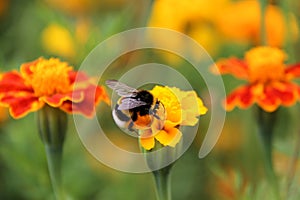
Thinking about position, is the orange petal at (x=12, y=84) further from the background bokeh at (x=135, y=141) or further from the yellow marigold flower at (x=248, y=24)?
the yellow marigold flower at (x=248, y=24)

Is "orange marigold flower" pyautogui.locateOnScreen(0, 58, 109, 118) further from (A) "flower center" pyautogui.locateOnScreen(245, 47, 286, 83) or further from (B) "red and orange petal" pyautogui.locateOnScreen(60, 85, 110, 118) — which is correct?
(A) "flower center" pyautogui.locateOnScreen(245, 47, 286, 83)

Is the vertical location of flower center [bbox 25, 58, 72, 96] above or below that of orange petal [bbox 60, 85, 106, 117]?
above

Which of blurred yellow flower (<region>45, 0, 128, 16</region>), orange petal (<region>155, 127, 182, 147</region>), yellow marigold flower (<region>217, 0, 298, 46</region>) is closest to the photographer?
orange petal (<region>155, 127, 182, 147</region>)

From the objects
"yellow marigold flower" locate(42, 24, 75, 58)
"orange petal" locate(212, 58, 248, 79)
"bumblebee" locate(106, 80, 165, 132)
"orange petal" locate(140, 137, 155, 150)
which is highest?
"yellow marigold flower" locate(42, 24, 75, 58)

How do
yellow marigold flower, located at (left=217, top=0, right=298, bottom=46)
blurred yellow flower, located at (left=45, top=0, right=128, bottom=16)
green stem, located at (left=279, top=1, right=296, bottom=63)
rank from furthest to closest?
blurred yellow flower, located at (left=45, top=0, right=128, bottom=16)
yellow marigold flower, located at (left=217, top=0, right=298, bottom=46)
green stem, located at (left=279, top=1, right=296, bottom=63)

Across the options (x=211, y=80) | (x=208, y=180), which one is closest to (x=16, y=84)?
(x=211, y=80)

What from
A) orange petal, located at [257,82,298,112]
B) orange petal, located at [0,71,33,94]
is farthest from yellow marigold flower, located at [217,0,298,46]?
orange petal, located at [0,71,33,94]

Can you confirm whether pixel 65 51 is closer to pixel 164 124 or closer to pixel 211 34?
pixel 211 34
